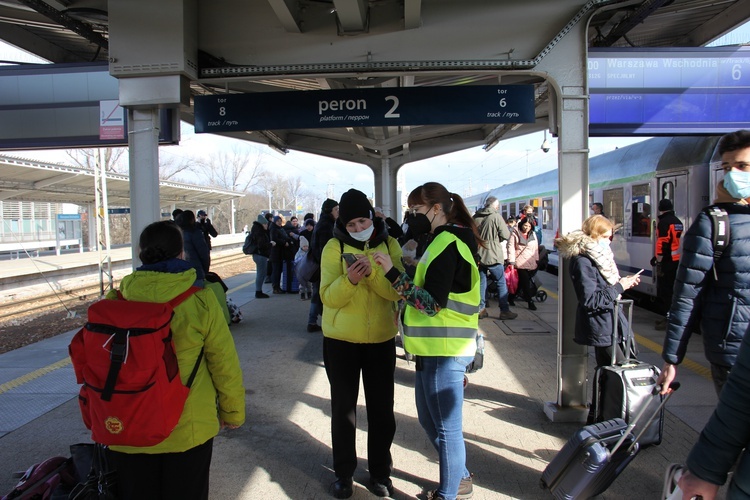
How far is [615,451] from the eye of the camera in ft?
8.73

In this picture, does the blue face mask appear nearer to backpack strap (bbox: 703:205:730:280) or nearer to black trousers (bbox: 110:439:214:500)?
backpack strap (bbox: 703:205:730:280)

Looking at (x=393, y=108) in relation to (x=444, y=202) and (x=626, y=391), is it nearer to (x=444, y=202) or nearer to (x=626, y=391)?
(x=444, y=202)

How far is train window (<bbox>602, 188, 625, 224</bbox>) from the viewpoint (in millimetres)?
10602

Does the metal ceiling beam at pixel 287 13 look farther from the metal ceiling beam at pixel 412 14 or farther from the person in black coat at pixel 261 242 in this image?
the person in black coat at pixel 261 242

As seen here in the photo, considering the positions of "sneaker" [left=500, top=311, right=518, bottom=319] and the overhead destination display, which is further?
Result: "sneaker" [left=500, top=311, right=518, bottom=319]

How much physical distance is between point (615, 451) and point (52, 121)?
22.6 ft

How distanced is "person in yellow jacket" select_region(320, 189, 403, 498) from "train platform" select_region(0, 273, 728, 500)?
0.29m

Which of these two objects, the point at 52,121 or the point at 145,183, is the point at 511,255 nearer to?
the point at 145,183

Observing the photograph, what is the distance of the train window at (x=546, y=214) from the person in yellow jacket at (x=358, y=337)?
44.0 feet

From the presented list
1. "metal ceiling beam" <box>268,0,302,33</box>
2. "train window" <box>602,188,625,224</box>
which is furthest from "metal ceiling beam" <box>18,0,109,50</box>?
"train window" <box>602,188,625,224</box>

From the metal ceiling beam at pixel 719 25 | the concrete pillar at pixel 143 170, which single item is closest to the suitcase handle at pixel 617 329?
the concrete pillar at pixel 143 170

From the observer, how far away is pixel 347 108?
15.3 feet

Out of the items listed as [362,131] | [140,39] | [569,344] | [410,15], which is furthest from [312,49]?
[362,131]

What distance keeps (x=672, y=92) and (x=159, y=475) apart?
5.58 metres
